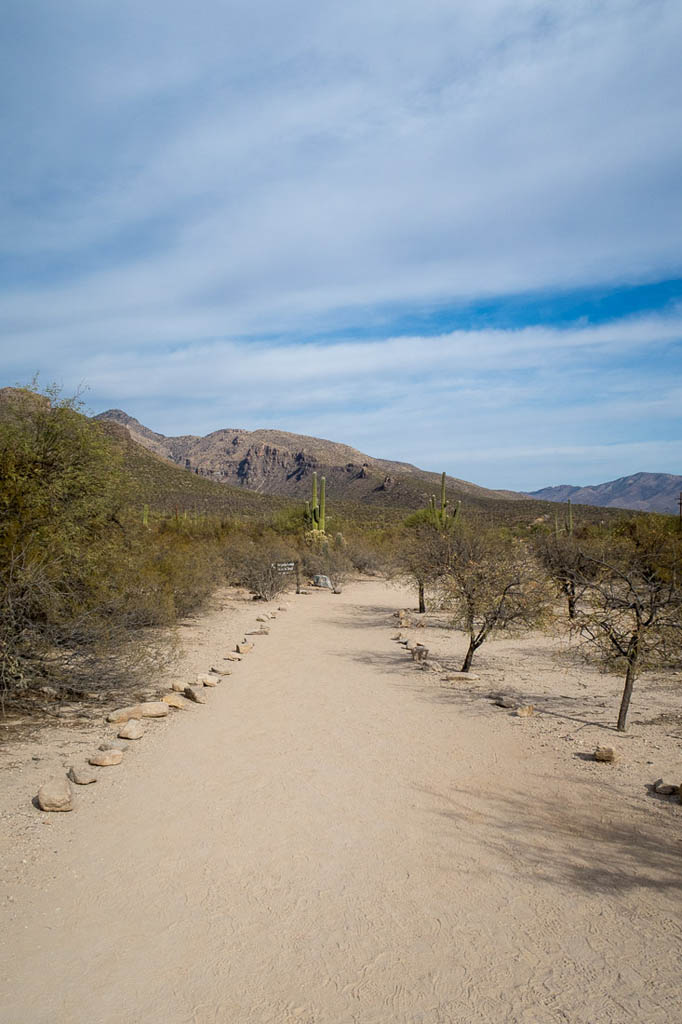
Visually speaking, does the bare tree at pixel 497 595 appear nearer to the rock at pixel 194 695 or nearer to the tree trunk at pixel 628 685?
the tree trunk at pixel 628 685

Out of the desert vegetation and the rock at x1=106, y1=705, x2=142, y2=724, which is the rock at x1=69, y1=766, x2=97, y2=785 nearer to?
the desert vegetation

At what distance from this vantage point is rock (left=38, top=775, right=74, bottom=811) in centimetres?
640

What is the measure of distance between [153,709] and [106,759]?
211cm

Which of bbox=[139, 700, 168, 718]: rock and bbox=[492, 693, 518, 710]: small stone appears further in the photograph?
bbox=[492, 693, 518, 710]: small stone

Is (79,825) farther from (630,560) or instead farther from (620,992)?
(630,560)

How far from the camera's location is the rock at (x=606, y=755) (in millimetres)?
7914

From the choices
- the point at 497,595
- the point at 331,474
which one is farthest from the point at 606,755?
the point at 331,474

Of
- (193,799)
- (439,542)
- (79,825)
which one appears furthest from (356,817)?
(439,542)

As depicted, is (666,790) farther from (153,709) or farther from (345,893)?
(153,709)

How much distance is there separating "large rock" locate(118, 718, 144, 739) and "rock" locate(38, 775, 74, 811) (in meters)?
2.06

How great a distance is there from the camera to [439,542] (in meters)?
19.6

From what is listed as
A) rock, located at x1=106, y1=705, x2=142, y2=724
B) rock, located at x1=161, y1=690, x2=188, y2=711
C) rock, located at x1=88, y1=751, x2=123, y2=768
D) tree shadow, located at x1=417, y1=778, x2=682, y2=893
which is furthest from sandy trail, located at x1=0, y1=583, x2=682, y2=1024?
rock, located at x1=161, y1=690, x2=188, y2=711

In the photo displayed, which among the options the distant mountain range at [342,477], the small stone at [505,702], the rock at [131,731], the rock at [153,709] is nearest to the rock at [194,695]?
the rock at [153,709]

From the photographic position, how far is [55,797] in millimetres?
6434
